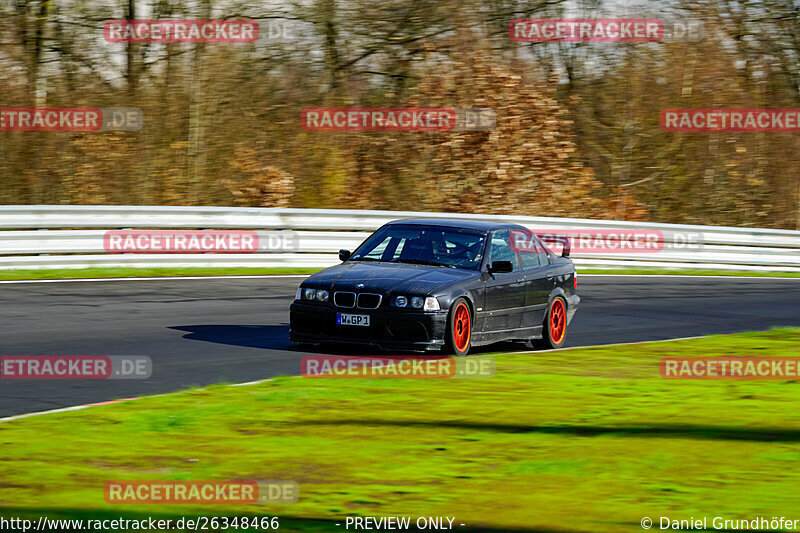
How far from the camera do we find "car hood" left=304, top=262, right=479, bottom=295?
11117 millimetres

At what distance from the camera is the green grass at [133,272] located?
1780 cm

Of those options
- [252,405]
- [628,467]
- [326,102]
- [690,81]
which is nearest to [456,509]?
[628,467]

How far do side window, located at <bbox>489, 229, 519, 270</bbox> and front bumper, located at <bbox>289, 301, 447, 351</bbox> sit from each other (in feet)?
4.84

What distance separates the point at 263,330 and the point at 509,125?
17.2 m

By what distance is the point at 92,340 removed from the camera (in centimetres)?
1188

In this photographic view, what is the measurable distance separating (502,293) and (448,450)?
4.80 meters

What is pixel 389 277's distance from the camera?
37.2 ft

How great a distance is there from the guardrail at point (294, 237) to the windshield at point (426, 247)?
784 cm
